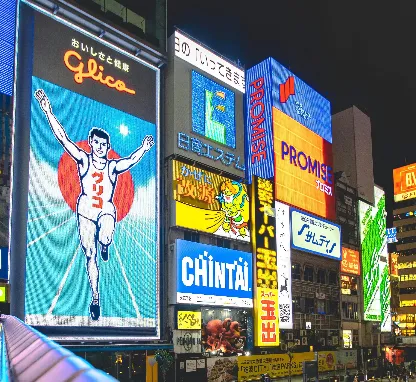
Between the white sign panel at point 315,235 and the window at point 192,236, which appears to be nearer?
the window at point 192,236

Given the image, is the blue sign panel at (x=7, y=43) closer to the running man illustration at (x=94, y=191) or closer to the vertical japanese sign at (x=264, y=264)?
the running man illustration at (x=94, y=191)

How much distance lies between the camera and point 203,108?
153 ft

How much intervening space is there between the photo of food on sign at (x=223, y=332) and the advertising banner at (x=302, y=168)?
518 inches

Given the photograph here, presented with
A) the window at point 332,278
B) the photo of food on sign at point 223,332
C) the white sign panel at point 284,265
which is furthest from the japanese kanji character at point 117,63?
the window at point 332,278

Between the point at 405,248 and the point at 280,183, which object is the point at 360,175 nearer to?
the point at 280,183

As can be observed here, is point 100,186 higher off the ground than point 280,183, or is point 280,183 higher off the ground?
point 280,183

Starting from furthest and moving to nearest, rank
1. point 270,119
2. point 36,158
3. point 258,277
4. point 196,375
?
1. point 270,119
2. point 258,277
3. point 196,375
4. point 36,158

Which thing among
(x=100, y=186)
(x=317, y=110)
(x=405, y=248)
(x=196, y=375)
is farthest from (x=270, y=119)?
(x=405, y=248)

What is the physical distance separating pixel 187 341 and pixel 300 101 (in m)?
31.2

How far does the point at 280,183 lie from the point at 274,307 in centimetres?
1247

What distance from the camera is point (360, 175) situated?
73562 millimetres

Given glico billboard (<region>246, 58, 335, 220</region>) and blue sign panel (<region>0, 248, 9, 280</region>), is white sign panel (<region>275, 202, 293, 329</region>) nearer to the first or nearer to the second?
glico billboard (<region>246, 58, 335, 220</region>)

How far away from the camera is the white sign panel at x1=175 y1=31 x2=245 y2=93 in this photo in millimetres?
46250

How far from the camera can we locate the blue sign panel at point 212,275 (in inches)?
1620
